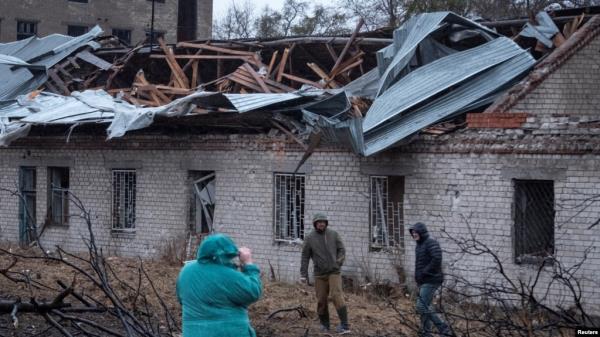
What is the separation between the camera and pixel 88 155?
18469 mm

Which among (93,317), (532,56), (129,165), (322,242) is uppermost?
(532,56)

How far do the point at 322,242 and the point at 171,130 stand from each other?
657 cm

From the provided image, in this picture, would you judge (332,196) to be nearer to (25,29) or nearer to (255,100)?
(255,100)

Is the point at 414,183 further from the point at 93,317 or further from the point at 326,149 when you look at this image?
the point at 93,317

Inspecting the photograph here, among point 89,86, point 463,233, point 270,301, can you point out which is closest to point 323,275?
point 270,301

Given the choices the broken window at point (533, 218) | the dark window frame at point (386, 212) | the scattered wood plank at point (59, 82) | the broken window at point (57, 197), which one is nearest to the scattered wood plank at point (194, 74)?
the scattered wood plank at point (59, 82)

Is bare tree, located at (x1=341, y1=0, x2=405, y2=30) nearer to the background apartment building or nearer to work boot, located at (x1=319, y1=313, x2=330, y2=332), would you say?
the background apartment building

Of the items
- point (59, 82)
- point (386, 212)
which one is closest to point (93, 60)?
point (59, 82)

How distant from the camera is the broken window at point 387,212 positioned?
565 inches

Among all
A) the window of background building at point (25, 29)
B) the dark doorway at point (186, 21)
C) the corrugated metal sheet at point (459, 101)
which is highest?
the window of background building at point (25, 29)

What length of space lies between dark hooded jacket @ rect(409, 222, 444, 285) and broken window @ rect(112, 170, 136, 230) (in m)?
8.88

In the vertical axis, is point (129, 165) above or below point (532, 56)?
below

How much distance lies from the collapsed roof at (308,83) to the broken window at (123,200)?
1.60 meters

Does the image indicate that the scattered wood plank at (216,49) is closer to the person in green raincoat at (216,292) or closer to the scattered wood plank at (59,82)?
the scattered wood plank at (59,82)
